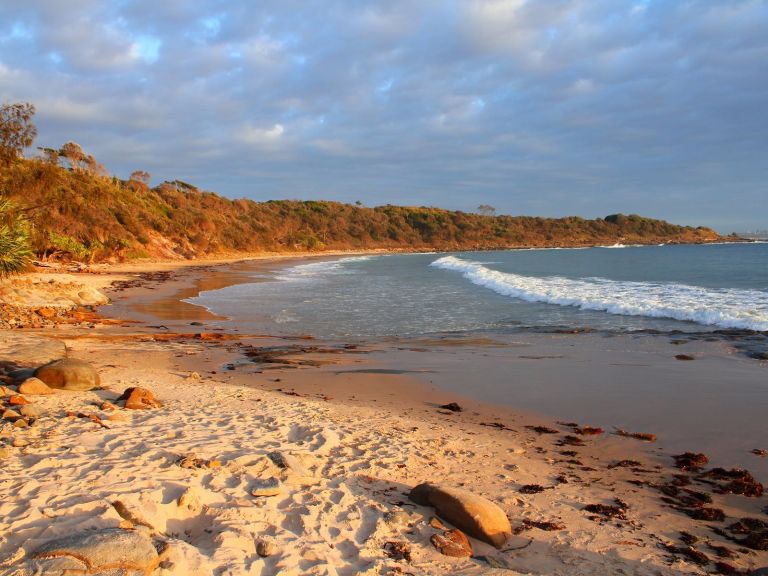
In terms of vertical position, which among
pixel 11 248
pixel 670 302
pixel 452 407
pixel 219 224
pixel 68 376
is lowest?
pixel 452 407

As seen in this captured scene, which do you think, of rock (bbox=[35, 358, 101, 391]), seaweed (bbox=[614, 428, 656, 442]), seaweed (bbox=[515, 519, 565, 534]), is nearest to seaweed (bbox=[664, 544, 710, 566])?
seaweed (bbox=[515, 519, 565, 534])

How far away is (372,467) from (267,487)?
1.05 metres

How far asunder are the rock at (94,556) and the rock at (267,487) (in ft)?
3.48

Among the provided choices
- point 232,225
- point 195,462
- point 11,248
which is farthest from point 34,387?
point 232,225

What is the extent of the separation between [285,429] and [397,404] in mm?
1993

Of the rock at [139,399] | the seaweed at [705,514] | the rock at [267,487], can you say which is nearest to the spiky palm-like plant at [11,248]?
the rock at [139,399]

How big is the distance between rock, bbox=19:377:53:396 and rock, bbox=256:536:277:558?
15.1ft

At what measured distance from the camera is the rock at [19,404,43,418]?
5.70 meters

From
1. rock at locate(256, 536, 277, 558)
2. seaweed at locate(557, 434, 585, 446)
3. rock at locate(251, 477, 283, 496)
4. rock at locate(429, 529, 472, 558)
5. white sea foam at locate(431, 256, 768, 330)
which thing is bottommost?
A: seaweed at locate(557, 434, 585, 446)

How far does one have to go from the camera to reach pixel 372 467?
16.3 ft

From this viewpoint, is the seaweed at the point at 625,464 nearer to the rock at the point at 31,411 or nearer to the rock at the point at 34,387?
the rock at the point at 31,411

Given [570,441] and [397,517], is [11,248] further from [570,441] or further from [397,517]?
[570,441]

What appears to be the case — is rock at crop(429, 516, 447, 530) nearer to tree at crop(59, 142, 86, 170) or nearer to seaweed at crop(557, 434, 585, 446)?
seaweed at crop(557, 434, 585, 446)

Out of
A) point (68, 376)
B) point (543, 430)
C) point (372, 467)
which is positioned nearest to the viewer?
point (372, 467)
